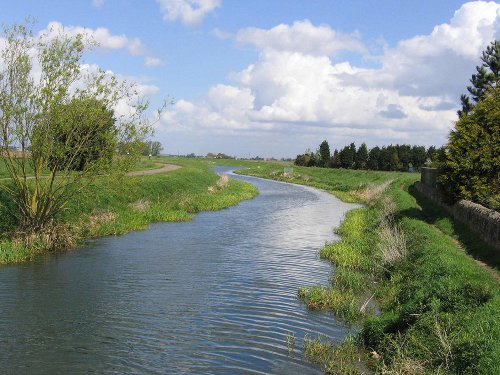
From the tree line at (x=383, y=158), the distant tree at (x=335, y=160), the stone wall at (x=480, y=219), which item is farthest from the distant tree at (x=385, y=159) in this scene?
the stone wall at (x=480, y=219)

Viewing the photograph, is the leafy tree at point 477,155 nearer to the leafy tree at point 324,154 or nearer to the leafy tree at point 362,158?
the leafy tree at point 362,158

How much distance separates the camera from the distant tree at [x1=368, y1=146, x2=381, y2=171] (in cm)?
9075

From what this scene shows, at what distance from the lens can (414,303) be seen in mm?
12227

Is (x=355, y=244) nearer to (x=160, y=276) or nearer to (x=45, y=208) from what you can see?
(x=160, y=276)

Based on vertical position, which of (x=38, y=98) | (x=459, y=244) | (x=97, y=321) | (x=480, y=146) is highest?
(x=38, y=98)

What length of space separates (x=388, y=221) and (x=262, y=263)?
9.47 meters

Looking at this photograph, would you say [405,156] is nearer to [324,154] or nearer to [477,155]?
[324,154]

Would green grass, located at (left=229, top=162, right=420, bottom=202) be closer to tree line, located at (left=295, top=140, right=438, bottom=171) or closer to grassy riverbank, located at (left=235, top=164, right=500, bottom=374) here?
tree line, located at (left=295, top=140, right=438, bottom=171)

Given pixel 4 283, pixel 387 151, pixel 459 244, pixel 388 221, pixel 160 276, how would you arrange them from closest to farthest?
pixel 4 283 → pixel 160 276 → pixel 459 244 → pixel 388 221 → pixel 387 151

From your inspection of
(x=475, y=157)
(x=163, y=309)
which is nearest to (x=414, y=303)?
(x=163, y=309)

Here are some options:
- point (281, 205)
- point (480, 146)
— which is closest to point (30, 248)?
point (480, 146)

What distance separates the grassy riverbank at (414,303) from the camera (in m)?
9.03

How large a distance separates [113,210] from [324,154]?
83.6 metres

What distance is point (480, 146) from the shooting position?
22922 millimetres
